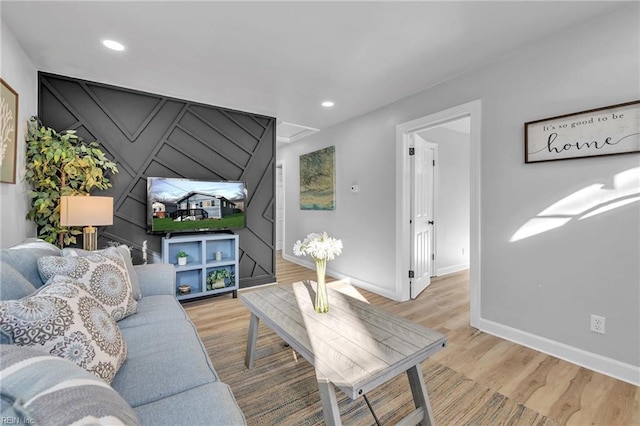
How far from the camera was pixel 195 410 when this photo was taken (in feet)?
3.03

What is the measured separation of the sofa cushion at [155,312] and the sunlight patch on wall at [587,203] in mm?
2643

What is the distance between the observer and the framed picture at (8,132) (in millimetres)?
1850

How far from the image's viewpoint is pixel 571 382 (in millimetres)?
1825

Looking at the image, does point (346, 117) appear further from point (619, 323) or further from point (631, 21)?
point (619, 323)

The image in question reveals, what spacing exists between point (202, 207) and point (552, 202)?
11.0 feet

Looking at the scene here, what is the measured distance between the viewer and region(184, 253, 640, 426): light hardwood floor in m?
1.58

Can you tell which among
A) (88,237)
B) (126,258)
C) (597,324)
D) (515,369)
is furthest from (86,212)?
(597,324)

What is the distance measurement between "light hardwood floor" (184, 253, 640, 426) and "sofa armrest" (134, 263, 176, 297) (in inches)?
26.1

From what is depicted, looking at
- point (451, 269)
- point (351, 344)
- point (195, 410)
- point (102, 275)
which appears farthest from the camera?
point (451, 269)

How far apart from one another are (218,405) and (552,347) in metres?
2.47

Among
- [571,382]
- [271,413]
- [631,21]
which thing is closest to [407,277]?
[571,382]

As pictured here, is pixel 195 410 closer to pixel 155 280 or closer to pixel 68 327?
pixel 68 327

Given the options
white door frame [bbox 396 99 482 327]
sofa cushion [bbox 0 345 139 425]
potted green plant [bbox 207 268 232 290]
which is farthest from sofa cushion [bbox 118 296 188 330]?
white door frame [bbox 396 99 482 327]

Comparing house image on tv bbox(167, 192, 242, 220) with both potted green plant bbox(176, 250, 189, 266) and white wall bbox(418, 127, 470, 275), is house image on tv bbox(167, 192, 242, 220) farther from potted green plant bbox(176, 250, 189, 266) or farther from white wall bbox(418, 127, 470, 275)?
white wall bbox(418, 127, 470, 275)
